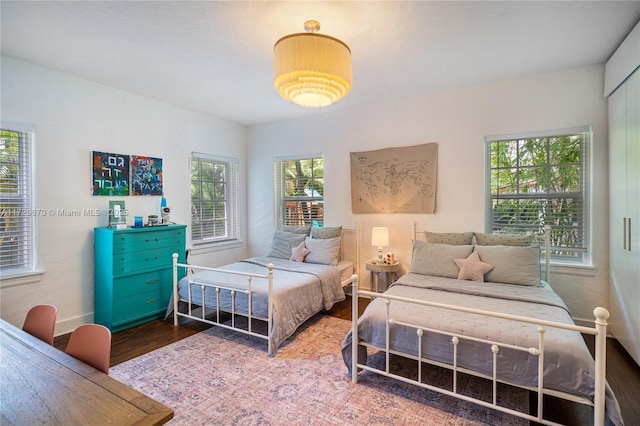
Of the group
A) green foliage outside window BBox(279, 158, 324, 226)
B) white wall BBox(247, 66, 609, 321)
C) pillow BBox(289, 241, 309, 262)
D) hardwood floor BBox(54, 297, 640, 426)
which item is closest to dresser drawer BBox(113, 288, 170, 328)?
hardwood floor BBox(54, 297, 640, 426)

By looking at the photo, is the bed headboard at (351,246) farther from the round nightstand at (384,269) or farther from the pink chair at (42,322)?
the pink chair at (42,322)

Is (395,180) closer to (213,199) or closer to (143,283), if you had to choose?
(213,199)

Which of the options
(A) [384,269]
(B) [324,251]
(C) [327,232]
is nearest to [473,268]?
(A) [384,269]

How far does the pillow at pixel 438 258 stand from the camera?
10.2 feet

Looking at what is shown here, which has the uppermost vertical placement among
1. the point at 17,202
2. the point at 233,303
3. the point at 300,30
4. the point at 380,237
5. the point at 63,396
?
the point at 300,30

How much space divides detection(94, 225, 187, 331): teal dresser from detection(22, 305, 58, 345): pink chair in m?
1.55

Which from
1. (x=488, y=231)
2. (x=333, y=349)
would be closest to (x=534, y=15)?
(x=488, y=231)

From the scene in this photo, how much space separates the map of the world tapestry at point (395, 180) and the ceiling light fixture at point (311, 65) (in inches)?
77.8

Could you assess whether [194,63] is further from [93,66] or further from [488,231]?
[488,231]

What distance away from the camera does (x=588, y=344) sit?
9.41 feet

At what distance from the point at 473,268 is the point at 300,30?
8.37 ft

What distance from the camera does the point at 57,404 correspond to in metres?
0.99

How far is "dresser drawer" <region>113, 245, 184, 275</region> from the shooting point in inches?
125

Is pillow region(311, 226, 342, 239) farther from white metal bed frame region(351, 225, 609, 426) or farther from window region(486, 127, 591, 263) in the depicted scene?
white metal bed frame region(351, 225, 609, 426)
